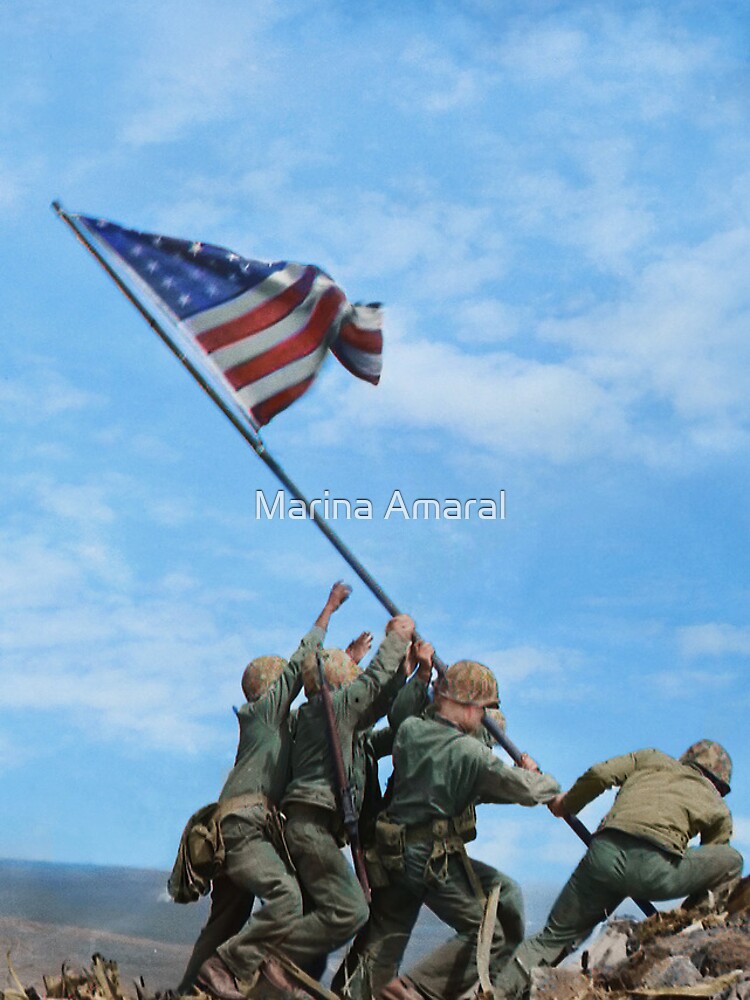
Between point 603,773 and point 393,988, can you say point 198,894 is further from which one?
point 603,773

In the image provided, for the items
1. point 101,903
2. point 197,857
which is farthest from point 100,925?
point 197,857

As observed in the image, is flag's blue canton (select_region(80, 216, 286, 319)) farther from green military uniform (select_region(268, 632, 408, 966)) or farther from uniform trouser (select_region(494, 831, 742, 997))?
uniform trouser (select_region(494, 831, 742, 997))

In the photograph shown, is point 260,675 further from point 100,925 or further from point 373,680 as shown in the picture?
point 100,925

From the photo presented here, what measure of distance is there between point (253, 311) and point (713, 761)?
4736 mm

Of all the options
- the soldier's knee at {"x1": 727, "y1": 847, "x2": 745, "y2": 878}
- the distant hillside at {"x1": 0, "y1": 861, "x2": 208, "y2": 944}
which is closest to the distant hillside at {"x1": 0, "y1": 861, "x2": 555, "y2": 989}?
the distant hillside at {"x1": 0, "y1": 861, "x2": 208, "y2": 944}

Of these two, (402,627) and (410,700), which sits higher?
(402,627)

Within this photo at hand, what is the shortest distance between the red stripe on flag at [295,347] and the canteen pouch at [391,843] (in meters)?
3.51

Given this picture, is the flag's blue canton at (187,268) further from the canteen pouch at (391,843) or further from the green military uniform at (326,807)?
the canteen pouch at (391,843)

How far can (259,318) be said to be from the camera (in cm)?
1196

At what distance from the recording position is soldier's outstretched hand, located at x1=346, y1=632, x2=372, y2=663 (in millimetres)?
11195

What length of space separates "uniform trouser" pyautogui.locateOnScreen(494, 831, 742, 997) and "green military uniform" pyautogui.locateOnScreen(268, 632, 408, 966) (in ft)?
3.63

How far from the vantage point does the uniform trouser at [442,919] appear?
10000 mm

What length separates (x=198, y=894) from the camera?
35.1ft

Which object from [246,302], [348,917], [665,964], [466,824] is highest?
[246,302]
